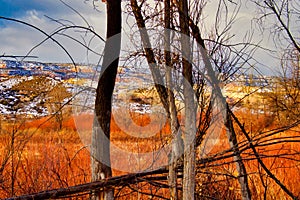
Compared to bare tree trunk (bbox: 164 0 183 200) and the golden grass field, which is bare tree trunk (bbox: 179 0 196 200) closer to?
bare tree trunk (bbox: 164 0 183 200)

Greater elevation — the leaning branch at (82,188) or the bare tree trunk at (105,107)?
the bare tree trunk at (105,107)

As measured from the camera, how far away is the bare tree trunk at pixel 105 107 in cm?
175

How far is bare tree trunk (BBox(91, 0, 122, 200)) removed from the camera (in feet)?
5.74

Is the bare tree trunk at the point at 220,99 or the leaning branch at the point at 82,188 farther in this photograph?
the bare tree trunk at the point at 220,99

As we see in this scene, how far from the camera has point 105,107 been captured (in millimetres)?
1750

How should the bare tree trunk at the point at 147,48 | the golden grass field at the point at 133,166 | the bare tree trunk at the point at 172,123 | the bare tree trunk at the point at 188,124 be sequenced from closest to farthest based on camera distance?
the bare tree trunk at the point at 188,124
the bare tree trunk at the point at 172,123
the bare tree trunk at the point at 147,48
the golden grass field at the point at 133,166

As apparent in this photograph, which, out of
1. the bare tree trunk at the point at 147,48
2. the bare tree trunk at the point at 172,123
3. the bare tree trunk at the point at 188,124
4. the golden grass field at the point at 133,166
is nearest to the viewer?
the bare tree trunk at the point at 188,124

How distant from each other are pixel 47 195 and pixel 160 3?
3.97ft

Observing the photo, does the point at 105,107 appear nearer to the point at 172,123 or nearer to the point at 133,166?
the point at 172,123

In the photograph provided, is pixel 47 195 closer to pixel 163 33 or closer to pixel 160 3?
pixel 163 33

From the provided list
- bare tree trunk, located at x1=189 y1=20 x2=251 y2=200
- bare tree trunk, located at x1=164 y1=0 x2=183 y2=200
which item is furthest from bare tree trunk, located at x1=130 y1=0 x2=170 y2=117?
bare tree trunk, located at x1=189 y1=20 x2=251 y2=200

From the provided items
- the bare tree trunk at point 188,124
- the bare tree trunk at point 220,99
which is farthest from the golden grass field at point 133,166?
the bare tree trunk at point 188,124

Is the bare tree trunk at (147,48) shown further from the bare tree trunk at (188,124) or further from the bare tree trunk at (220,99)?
the bare tree trunk at (188,124)

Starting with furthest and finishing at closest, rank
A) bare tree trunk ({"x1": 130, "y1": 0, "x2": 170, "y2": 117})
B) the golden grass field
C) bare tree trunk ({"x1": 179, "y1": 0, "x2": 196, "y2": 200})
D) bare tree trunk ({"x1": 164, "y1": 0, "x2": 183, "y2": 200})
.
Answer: the golden grass field → bare tree trunk ({"x1": 130, "y1": 0, "x2": 170, "y2": 117}) → bare tree trunk ({"x1": 164, "y1": 0, "x2": 183, "y2": 200}) → bare tree trunk ({"x1": 179, "y1": 0, "x2": 196, "y2": 200})
